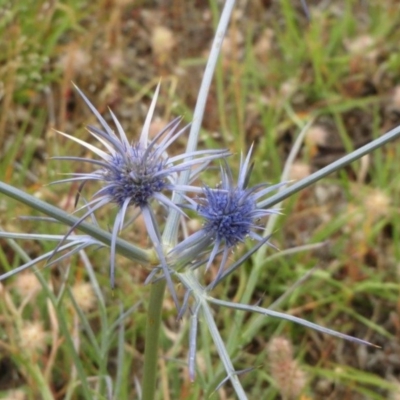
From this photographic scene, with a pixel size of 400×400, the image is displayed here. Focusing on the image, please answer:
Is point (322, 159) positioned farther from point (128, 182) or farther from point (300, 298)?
point (128, 182)

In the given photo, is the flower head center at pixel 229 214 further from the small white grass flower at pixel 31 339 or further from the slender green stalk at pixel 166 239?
the small white grass flower at pixel 31 339

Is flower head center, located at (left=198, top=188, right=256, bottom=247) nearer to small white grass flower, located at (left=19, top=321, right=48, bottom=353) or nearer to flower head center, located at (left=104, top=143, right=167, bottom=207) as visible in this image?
flower head center, located at (left=104, top=143, right=167, bottom=207)

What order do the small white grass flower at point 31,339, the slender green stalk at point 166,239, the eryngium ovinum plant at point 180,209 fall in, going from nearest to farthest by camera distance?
1. the eryngium ovinum plant at point 180,209
2. the slender green stalk at point 166,239
3. the small white grass flower at point 31,339

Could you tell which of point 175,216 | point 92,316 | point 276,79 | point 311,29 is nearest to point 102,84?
point 276,79

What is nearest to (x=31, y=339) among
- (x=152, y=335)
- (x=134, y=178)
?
(x=152, y=335)

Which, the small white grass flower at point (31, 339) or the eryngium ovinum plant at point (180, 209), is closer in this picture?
the eryngium ovinum plant at point (180, 209)

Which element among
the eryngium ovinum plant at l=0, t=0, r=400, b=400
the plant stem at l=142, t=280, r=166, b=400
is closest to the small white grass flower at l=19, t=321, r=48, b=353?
the plant stem at l=142, t=280, r=166, b=400

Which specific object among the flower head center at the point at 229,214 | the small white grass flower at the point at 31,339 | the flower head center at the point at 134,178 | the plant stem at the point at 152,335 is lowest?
the small white grass flower at the point at 31,339

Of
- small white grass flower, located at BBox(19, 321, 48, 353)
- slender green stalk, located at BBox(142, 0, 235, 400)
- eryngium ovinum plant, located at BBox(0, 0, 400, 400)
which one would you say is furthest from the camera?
small white grass flower, located at BBox(19, 321, 48, 353)

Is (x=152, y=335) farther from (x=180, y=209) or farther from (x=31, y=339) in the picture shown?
(x=31, y=339)

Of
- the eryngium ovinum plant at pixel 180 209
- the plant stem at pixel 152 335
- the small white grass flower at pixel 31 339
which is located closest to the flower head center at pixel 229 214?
the eryngium ovinum plant at pixel 180 209
